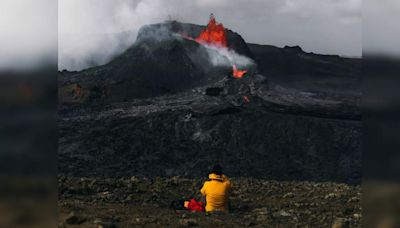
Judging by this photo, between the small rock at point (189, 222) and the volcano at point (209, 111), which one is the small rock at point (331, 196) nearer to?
the volcano at point (209, 111)

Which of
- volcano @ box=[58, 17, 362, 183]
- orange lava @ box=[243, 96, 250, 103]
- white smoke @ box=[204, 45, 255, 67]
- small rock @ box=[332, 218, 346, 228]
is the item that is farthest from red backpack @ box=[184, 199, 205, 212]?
white smoke @ box=[204, 45, 255, 67]

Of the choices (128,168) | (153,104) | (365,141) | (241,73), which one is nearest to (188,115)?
(153,104)

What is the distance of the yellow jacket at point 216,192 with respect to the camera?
30.8ft

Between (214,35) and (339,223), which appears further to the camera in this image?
(214,35)

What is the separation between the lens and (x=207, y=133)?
20.3 m

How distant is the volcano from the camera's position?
18875 millimetres

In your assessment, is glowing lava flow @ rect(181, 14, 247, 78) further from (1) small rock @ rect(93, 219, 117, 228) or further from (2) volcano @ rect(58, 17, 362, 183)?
(1) small rock @ rect(93, 219, 117, 228)

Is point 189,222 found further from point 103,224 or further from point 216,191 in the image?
point 103,224

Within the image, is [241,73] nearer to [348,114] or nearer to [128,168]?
[348,114]

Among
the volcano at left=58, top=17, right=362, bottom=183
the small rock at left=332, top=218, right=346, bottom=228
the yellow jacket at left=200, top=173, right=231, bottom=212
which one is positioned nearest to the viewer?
the small rock at left=332, top=218, right=346, bottom=228

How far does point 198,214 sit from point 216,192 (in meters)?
0.52

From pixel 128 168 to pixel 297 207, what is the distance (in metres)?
8.00

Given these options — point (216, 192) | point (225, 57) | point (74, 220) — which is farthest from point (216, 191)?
point (225, 57)

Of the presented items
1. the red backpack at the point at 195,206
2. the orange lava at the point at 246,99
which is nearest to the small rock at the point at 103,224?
the red backpack at the point at 195,206
